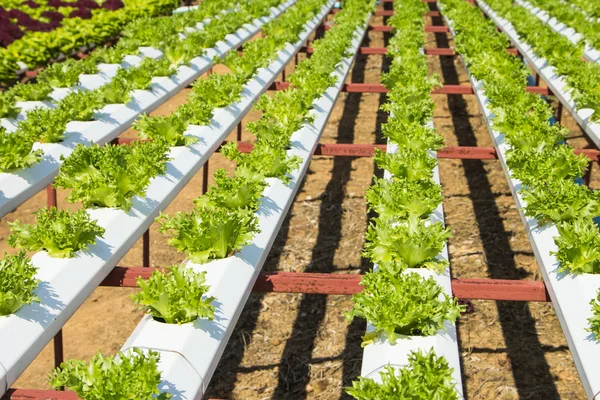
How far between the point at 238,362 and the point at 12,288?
13.9ft

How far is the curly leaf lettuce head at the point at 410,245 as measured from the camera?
6937 mm

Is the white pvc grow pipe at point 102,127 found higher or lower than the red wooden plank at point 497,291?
lower

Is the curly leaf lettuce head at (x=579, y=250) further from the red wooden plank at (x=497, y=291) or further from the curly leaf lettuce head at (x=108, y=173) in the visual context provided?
the curly leaf lettuce head at (x=108, y=173)

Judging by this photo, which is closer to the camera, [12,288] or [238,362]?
[12,288]

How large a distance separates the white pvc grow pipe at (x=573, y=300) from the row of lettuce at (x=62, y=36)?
986cm

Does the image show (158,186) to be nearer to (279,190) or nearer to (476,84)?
(279,190)

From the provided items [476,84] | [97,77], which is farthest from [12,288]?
[476,84]

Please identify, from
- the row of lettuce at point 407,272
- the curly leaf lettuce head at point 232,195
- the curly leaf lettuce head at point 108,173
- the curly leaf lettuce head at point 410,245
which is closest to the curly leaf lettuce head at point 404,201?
the row of lettuce at point 407,272

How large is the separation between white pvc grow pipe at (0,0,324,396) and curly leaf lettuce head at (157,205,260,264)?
57cm

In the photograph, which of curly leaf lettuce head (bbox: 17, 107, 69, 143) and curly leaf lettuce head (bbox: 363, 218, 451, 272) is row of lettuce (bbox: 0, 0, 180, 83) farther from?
curly leaf lettuce head (bbox: 363, 218, 451, 272)

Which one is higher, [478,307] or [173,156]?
[173,156]

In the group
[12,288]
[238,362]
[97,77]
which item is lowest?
[238,362]

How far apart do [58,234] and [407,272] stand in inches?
114

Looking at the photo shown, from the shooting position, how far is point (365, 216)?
13289mm
